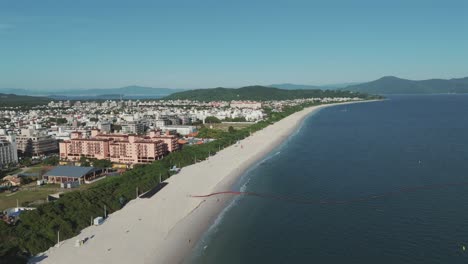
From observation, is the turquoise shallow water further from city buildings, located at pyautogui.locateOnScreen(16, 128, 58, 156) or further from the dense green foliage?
city buildings, located at pyautogui.locateOnScreen(16, 128, 58, 156)

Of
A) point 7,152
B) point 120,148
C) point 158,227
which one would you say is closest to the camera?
point 158,227

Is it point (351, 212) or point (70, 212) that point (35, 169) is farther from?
point (351, 212)

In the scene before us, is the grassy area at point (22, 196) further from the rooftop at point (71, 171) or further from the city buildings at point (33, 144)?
the city buildings at point (33, 144)

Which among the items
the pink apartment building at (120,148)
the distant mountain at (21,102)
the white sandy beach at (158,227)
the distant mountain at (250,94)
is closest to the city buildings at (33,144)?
the pink apartment building at (120,148)

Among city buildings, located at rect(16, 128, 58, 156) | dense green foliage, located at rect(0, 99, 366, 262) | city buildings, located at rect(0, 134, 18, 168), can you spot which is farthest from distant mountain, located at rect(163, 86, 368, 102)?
dense green foliage, located at rect(0, 99, 366, 262)

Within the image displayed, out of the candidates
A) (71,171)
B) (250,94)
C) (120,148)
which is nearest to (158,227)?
(71,171)
